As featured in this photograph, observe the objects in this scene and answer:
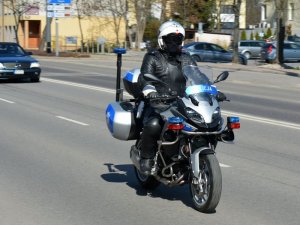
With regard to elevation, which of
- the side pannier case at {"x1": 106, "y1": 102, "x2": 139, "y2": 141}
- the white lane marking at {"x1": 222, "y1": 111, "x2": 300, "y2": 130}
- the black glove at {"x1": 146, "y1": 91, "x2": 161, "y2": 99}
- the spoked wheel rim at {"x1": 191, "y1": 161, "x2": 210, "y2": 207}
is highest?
the black glove at {"x1": 146, "y1": 91, "x2": 161, "y2": 99}

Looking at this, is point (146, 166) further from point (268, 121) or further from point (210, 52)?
point (210, 52)

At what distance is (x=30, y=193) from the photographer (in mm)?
7891

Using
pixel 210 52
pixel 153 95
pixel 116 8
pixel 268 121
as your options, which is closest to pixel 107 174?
pixel 153 95

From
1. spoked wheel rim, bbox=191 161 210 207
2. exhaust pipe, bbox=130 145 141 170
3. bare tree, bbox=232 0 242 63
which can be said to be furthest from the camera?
bare tree, bbox=232 0 242 63

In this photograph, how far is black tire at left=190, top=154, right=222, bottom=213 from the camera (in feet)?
21.8

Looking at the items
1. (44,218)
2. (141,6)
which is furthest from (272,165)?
(141,6)

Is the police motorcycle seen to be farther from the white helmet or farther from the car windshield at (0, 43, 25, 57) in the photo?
the car windshield at (0, 43, 25, 57)

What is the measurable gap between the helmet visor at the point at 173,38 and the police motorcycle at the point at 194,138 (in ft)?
1.29

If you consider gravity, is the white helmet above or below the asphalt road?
above

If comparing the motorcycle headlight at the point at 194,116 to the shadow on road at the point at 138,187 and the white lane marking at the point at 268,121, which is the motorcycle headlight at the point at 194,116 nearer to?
the shadow on road at the point at 138,187

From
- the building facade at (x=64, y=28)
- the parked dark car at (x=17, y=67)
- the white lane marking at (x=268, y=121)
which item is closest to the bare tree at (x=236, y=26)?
the parked dark car at (x=17, y=67)

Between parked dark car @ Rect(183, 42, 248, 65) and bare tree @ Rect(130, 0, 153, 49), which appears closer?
parked dark car @ Rect(183, 42, 248, 65)

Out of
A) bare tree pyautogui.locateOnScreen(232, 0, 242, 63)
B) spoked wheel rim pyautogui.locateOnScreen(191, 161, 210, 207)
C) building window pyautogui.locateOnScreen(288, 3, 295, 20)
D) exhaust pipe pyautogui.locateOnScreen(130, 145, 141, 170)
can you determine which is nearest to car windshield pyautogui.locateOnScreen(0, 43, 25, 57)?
bare tree pyautogui.locateOnScreen(232, 0, 242, 63)

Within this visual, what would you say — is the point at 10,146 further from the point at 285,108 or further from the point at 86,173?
the point at 285,108
